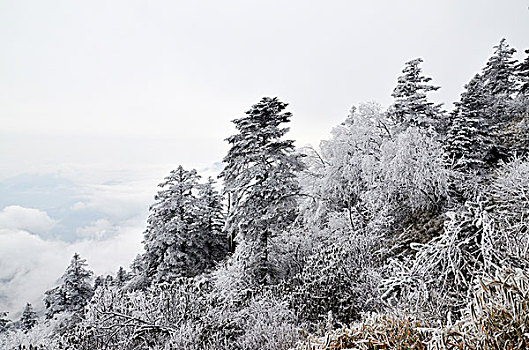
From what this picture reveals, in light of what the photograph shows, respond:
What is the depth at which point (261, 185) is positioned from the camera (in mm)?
13445

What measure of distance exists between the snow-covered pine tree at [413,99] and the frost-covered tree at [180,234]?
1293 centimetres

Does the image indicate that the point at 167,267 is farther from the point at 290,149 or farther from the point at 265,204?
the point at 290,149

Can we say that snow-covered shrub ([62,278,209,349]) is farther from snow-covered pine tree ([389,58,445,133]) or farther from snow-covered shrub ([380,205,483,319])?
snow-covered pine tree ([389,58,445,133])

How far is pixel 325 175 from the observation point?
54.6ft

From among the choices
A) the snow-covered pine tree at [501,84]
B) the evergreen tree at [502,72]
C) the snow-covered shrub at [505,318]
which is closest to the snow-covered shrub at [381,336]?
the snow-covered shrub at [505,318]

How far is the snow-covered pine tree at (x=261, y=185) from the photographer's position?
1324cm

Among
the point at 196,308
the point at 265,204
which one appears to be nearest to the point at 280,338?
the point at 196,308

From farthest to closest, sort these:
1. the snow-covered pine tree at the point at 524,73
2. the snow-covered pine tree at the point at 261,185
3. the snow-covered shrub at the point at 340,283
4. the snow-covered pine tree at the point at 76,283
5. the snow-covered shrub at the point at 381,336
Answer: the snow-covered pine tree at the point at 524,73
the snow-covered pine tree at the point at 76,283
the snow-covered pine tree at the point at 261,185
the snow-covered shrub at the point at 340,283
the snow-covered shrub at the point at 381,336

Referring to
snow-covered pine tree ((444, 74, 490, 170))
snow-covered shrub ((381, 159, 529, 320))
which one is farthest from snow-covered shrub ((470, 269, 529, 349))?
snow-covered pine tree ((444, 74, 490, 170))

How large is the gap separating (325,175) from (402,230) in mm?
4963

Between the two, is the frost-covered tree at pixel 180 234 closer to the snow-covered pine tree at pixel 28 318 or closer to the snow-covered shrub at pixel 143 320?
the snow-covered shrub at pixel 143 320

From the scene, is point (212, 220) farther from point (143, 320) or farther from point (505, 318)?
point (505, 318)

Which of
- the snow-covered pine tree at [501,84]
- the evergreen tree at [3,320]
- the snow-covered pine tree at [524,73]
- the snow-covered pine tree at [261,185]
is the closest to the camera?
the snow-covered pine tree at [261,185]

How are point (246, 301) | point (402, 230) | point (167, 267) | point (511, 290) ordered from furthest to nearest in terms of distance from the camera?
point (167, 267)
point (402, 230)
point (246, 301)
point (511, 290)
